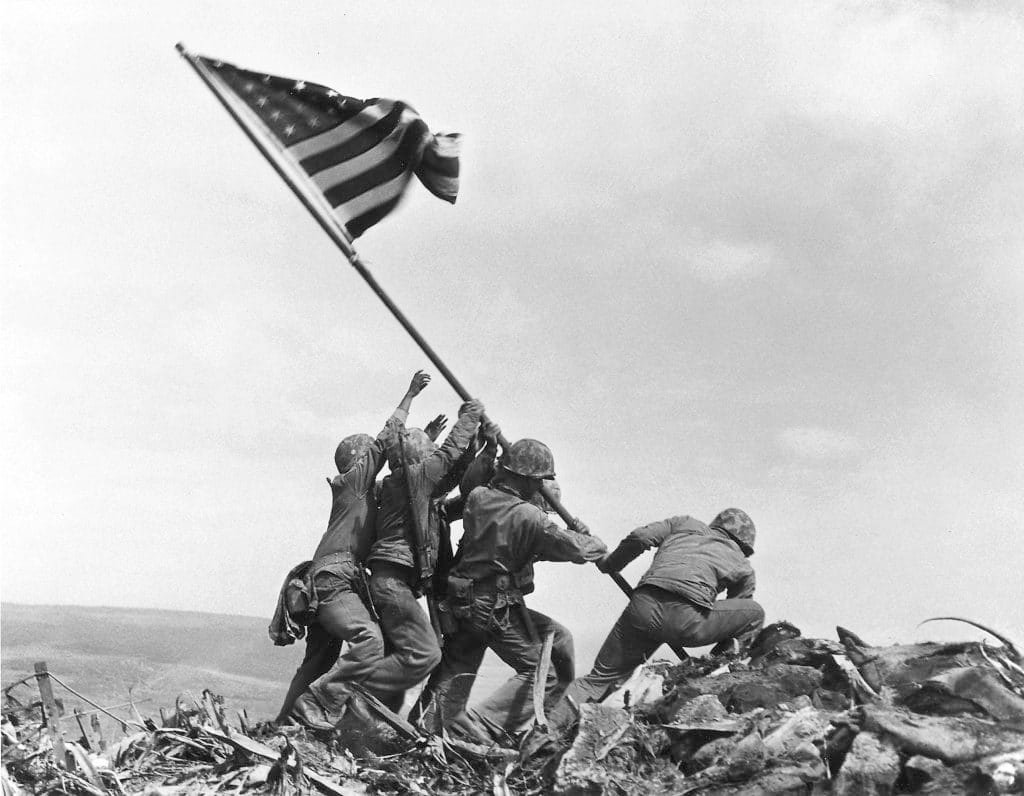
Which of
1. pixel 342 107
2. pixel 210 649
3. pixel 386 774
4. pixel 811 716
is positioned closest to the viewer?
pixel 811 716

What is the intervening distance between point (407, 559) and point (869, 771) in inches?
177

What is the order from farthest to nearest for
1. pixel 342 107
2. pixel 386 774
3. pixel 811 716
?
1. pixel 342 107
2. pixel 386 774
3. pixel 811 716

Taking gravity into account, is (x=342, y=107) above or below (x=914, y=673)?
above

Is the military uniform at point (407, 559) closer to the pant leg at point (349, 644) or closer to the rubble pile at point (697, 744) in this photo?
the pant leg at point (349, 644)

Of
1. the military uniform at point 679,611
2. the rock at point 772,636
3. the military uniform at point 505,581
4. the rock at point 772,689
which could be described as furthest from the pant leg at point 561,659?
the rock at point 772,689

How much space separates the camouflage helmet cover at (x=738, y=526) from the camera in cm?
995

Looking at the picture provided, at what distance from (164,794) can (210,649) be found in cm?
1963

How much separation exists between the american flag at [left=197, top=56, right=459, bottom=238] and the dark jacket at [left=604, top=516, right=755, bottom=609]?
347cm

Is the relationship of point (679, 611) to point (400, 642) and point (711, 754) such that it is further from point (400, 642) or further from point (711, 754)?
point (711, 754)

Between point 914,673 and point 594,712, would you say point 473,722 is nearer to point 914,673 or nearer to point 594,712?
point 594,712

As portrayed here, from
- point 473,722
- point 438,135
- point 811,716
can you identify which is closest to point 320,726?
point 473,722

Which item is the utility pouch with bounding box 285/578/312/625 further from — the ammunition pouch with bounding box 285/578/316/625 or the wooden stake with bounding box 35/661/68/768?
the wooden stake with bounding box 35/661/68/768

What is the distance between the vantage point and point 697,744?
695 centimetres

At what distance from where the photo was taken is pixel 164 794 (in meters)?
7.28
